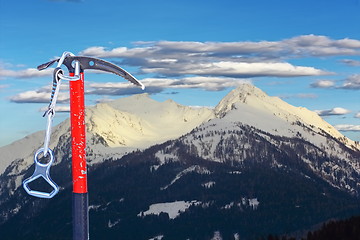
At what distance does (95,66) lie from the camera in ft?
309

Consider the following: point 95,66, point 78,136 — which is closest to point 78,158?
point 78,136

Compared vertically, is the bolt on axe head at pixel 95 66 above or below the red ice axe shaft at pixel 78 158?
above

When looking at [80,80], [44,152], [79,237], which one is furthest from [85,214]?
[80,80]

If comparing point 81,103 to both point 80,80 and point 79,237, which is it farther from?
point 79,237

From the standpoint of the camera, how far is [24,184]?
3494 inches

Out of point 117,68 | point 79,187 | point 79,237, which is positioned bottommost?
point 79,237

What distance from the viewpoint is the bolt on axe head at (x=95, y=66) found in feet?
305

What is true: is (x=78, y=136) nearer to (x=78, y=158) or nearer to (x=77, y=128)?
(x=77, y=128)

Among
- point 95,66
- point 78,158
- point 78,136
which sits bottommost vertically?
point 78,158

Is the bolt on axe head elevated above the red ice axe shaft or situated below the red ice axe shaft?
above

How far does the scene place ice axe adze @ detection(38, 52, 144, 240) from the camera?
91125 millimetres

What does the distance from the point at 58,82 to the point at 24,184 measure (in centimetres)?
1225

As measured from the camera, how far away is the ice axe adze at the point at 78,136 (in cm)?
9112

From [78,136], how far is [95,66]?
350 inches
